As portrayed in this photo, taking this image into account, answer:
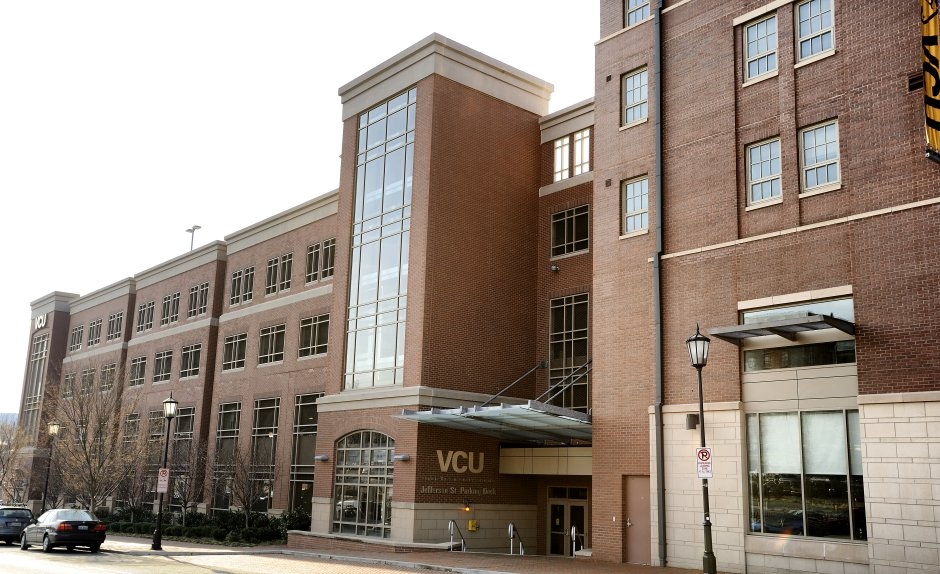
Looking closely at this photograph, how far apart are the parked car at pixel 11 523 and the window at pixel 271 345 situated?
13370 mm

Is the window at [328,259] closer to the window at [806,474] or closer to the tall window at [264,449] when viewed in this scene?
the tall window at [264,449]

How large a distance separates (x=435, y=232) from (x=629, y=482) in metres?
11.8

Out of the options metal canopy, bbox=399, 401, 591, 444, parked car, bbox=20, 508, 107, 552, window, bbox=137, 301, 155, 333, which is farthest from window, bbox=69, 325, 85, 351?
metal canopy, bbox=399, 401, 591, 444

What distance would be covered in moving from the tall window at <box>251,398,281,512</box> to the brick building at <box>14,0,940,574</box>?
180 millimetres

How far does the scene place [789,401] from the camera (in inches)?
883

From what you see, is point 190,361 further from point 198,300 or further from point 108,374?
point 108,374

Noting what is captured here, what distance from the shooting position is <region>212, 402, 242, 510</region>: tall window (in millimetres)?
44875

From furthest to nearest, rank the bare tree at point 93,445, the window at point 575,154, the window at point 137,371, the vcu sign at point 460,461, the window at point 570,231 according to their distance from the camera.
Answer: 1. the window at point 137,371
2. the bare tree at point 93,445
3. the window at point 575,154
4. the window at point 570,231
5. the vcu sign at point 460,461

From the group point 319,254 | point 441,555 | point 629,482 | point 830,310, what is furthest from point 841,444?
point 319,254

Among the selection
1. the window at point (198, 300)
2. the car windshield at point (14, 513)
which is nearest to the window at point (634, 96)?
the car windshield at point (14, 513)

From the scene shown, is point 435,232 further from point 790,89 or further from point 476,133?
point 790,89

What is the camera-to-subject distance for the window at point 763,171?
24.1m

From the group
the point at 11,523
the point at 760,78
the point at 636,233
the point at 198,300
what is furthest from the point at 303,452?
the point at 760,78

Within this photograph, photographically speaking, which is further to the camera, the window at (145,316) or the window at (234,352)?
the window at (145,316)
